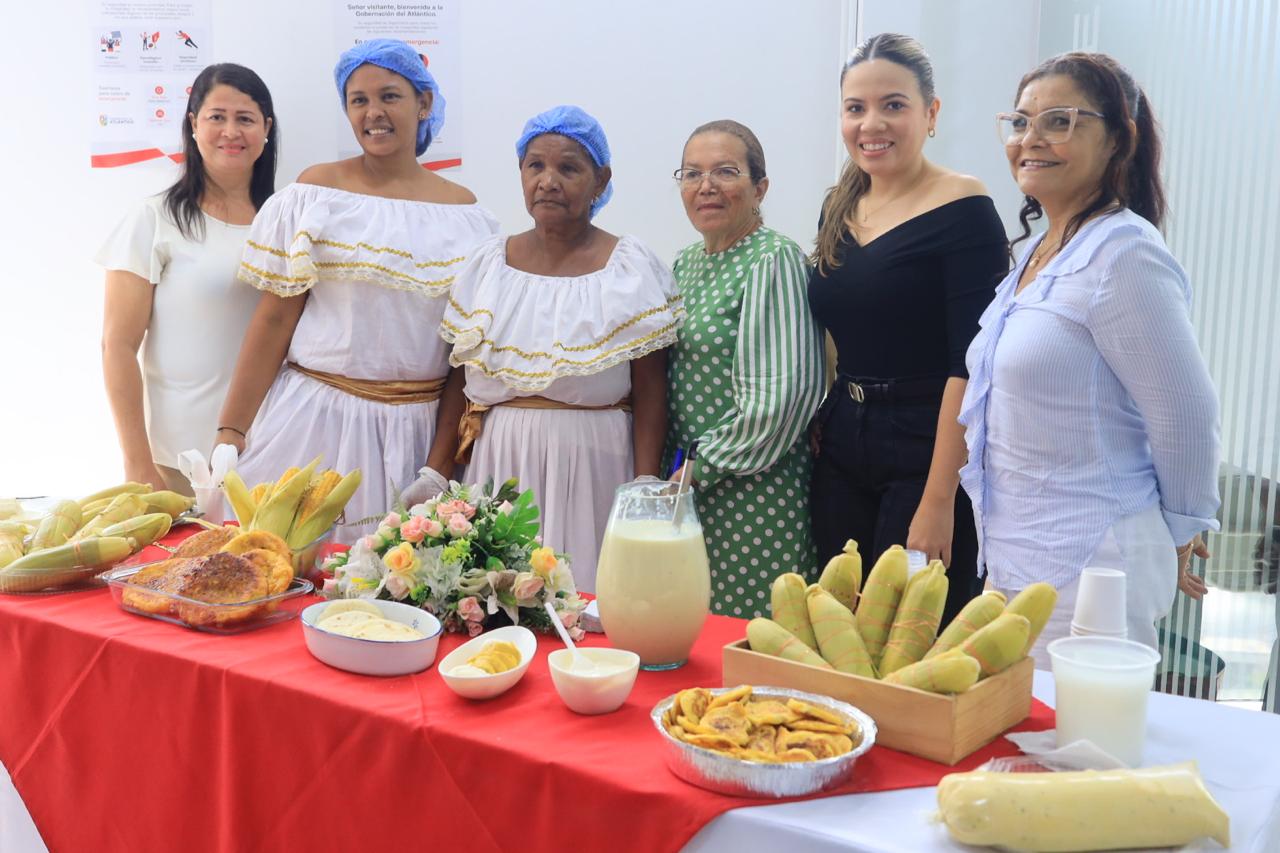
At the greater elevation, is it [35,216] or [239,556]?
[35,216]

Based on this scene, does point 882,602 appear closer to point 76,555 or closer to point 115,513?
point 76,555

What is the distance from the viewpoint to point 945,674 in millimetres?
1181

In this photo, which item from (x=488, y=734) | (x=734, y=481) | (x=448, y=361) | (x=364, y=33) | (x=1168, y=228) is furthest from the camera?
(x=364, y=33)

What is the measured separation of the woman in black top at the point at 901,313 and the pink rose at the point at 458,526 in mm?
1048

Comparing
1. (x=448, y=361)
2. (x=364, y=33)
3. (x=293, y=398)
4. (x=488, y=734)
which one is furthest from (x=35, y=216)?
(x=488, y=734)

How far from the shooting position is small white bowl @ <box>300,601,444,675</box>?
1446 millimetres

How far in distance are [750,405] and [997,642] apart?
124 cm

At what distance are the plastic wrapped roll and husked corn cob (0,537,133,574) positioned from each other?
57.1 inches

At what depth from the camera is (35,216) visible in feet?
11.5

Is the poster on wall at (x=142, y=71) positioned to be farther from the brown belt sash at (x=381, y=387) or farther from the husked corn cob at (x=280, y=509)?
the husked corn cob at (x=280, y=509)

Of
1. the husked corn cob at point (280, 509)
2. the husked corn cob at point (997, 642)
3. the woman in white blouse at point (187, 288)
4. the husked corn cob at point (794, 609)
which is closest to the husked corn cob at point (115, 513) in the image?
the husked corn cob at point (280, 509)

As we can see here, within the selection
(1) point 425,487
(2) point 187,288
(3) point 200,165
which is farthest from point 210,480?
(3) point 200,165

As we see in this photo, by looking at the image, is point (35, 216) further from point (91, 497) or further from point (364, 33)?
point (91, 497)

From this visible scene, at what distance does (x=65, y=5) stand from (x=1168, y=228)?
3.35 m
